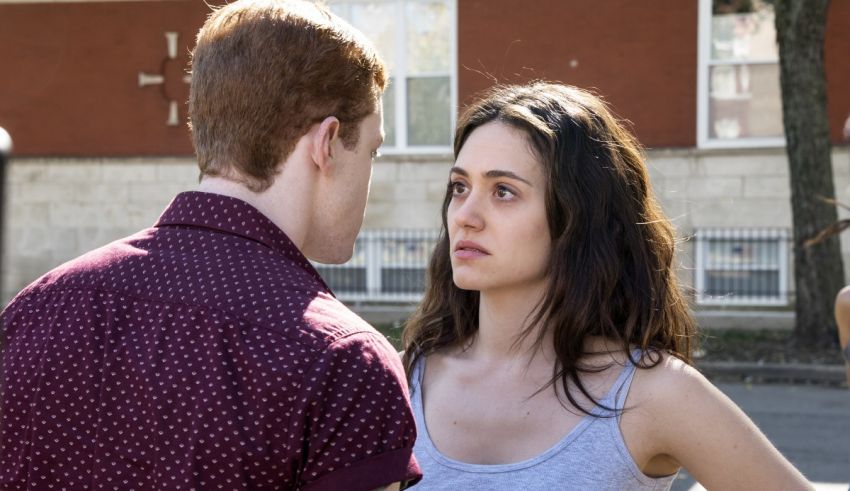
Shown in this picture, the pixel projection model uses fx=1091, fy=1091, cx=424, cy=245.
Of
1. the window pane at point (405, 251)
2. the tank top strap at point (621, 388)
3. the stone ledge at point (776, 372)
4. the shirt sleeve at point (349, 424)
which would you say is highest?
the shirt sleeve at point (349, 424)

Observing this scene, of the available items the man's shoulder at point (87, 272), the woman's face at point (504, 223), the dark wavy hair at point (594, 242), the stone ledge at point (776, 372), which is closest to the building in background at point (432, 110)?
the stone ledge at point (776, 372)

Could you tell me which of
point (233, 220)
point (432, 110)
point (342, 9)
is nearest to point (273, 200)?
point (233, 220)

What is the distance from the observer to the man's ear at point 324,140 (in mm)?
1813

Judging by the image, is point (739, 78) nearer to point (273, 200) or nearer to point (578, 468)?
point (578, 468)

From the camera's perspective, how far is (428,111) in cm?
1548

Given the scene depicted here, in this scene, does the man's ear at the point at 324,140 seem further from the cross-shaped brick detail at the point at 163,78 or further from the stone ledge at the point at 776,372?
the cross-shaped brick detail at the point at 163,78

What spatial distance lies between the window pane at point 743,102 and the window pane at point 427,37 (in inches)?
145

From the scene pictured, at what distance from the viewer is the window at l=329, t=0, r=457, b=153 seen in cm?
1524

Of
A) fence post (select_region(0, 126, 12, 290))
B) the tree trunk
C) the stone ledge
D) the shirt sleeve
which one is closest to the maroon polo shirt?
the shirt sleeve

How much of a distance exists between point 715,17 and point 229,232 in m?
13.5

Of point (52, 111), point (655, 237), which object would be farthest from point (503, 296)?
point (52, 111)

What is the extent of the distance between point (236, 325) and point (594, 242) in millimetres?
1258

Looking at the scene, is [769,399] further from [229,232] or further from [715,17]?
[229,232]

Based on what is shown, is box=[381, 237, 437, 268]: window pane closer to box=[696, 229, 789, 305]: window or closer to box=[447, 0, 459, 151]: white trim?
box=[447, 0, 459, 151]: white trim
